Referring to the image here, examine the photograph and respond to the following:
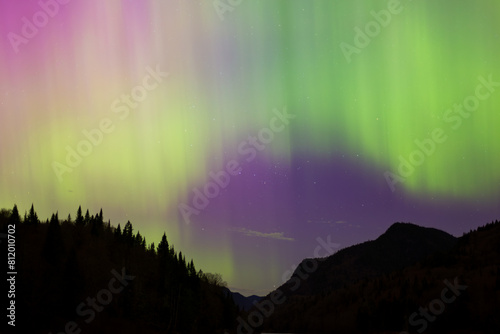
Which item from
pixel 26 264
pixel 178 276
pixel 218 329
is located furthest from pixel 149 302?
pixel 26 264

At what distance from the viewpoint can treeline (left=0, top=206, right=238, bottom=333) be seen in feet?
395

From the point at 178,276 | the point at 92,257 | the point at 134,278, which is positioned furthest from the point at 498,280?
the point at 92,257

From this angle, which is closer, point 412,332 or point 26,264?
point 26,264

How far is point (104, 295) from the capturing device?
450ft

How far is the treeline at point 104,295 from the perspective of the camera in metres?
120

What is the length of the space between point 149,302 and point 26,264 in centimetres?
3435

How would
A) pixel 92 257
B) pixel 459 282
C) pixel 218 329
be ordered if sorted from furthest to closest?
pixel 459 282 < pixel 92 257 < pixel 218 329

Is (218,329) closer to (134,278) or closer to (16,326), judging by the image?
(134,278)

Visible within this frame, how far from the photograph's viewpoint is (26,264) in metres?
135

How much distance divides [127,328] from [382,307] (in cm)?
9180

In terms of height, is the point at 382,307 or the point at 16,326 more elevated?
the point at 16,326

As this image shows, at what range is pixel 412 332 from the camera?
509ft

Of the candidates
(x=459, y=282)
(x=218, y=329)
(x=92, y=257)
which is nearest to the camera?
(x=218, y=329)

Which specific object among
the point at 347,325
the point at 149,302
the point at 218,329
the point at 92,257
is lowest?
the point at 347,325
